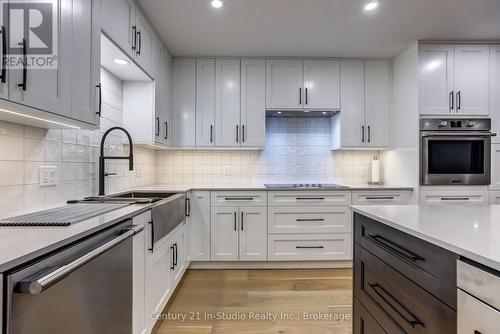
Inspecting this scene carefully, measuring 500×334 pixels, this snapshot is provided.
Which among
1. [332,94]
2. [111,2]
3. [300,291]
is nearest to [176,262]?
[300,291]

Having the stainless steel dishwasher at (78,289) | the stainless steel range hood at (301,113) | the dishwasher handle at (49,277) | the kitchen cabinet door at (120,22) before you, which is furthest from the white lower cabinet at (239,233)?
the dishwasher handle at (49,277)

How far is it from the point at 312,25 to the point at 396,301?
7.37 ft

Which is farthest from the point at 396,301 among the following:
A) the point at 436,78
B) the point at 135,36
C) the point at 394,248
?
the point at 436,78

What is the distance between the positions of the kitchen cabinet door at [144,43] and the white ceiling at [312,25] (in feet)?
0.29

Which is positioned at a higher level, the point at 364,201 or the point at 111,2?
the point at 111,2

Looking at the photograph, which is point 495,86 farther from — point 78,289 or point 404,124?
point 78,289

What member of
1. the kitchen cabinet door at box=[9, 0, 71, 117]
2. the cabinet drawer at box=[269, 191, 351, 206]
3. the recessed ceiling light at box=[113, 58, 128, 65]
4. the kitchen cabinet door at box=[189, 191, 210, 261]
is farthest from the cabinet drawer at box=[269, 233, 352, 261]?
the kitchen cabinet door at box=[9, 0, 71, 117]

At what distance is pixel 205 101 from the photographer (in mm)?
3068

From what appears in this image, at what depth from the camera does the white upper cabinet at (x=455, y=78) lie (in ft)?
8.89

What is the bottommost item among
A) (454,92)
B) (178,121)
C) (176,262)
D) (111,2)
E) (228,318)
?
(228,318)

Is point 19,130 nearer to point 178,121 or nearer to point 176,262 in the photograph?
point 176,262

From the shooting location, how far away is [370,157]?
135 inches

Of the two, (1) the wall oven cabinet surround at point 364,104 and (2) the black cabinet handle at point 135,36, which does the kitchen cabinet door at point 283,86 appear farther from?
(2) the black cabinet handle at point 135,36

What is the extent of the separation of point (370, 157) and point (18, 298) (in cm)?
350
